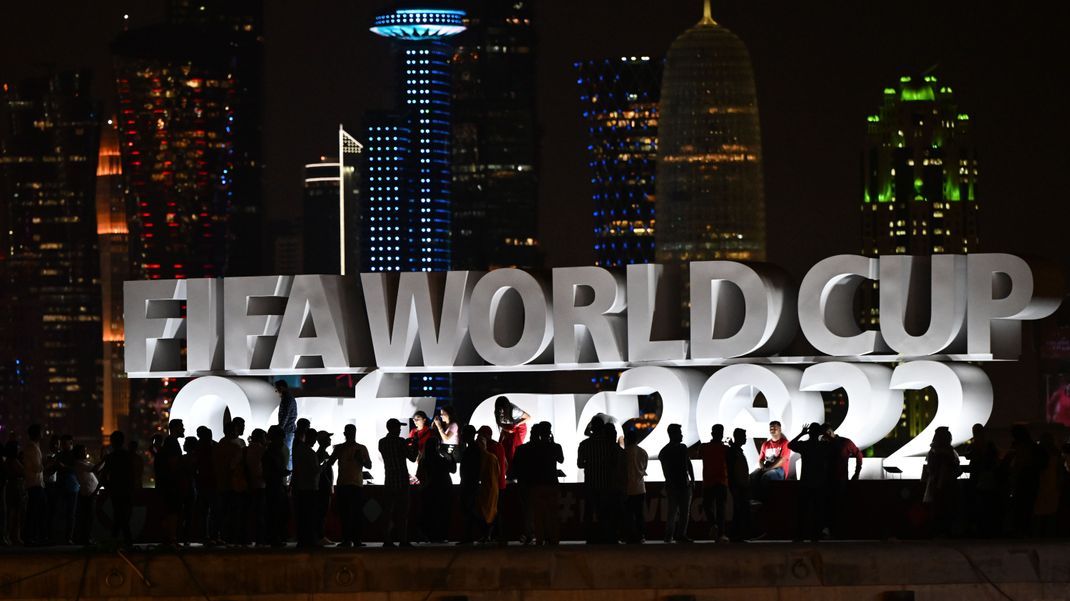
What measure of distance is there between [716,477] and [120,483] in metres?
8.64

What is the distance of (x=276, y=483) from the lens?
30453 millimetres

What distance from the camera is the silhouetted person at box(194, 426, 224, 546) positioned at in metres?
30.9

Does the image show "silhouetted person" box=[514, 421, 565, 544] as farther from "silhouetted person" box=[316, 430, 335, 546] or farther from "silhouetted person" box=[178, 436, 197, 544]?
"silhouetted person" box=[178, 436, 197, 544]

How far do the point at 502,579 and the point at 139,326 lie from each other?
13973 mm

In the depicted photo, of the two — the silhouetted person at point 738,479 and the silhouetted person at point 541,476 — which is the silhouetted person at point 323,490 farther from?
the silhouetted person at point 738,479

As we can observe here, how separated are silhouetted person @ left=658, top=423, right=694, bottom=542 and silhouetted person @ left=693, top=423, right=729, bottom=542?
0.24 m

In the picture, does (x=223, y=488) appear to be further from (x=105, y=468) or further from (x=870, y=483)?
(x=870, y=483)

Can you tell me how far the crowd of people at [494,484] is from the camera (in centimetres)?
3014

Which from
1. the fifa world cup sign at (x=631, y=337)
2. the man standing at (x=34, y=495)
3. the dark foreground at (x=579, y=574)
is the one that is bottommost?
the dark foreground at (x=579, y=574)

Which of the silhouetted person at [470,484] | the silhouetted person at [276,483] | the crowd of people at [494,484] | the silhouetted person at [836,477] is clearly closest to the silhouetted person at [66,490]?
the crowd of people at [494,484]

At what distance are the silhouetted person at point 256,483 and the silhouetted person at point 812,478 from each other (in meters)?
7.69

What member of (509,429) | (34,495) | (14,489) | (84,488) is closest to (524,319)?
(509,429)

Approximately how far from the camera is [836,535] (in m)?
31.3

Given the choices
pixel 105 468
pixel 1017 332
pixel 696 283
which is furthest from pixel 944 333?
pixel 105 468
